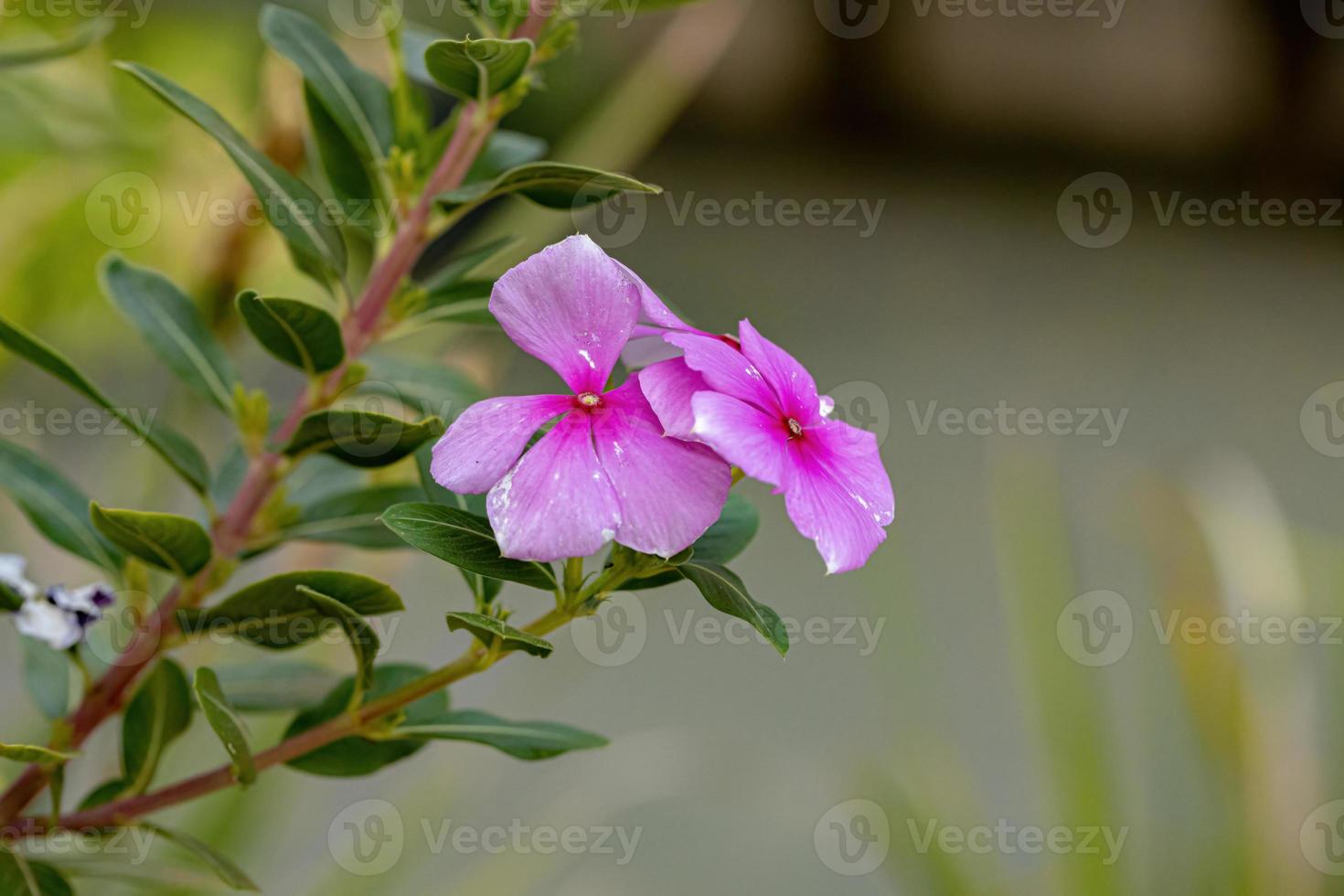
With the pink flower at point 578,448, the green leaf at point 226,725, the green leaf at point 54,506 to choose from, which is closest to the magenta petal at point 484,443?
Answer: the pink flower at point 578,448

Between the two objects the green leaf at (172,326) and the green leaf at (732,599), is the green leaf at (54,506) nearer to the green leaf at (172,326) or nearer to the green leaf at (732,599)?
the green leaf at (172,326)

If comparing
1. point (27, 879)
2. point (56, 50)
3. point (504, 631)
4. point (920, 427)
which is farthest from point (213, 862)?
point (920, 427)

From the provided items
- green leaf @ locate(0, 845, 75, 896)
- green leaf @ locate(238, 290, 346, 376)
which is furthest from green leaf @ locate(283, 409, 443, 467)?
green leaf @ locate(0, 845, 75, 896)

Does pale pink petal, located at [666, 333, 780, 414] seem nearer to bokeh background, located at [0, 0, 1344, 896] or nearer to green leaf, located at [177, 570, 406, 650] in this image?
green leaf, located at [177, 570, 406, 650]

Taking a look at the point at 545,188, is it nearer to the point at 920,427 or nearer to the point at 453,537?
the point at 453,537

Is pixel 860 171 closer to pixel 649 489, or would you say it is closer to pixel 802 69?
pixel 802 69
